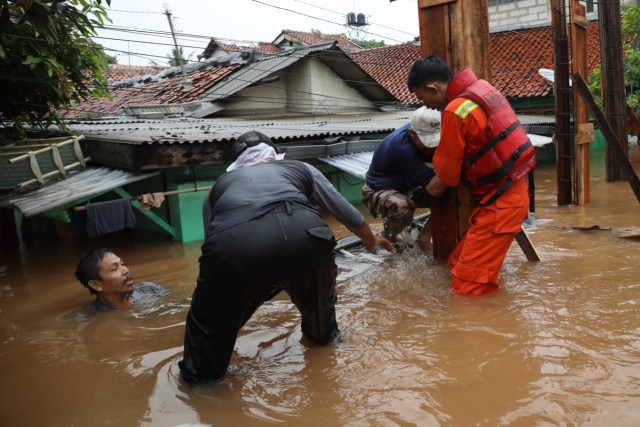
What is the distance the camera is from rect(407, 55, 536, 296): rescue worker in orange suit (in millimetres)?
4113

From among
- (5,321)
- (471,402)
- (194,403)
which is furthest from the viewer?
(5,321)

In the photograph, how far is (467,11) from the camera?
473 cm

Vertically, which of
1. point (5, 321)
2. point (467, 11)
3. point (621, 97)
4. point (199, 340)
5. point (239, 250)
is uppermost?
point (467, 11)

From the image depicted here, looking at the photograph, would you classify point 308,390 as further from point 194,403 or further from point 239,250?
point 239,250

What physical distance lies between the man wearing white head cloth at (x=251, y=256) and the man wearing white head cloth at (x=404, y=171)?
1543mm

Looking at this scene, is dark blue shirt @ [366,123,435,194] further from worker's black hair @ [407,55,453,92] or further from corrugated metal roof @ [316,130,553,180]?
corrugated metal roof @ [316,130,553,180]

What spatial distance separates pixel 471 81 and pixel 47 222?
9.83 metres

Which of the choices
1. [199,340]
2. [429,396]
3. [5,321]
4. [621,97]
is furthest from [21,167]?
[621,97]

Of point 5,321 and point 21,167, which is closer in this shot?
point 5,321

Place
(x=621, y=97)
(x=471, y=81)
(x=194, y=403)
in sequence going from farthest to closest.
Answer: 1. (x=621, y=97)
2. (x=471, y=81)
3. (x=194, y=403)

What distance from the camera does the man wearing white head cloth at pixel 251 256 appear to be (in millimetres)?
3041

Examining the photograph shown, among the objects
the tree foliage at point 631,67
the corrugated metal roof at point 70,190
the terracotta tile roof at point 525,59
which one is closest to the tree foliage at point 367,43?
the terracotta tile roof at point 525,59

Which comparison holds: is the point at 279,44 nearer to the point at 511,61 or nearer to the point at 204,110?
the point at 511,61

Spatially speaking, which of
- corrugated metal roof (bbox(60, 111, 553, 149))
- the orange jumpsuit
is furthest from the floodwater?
corrugated metal roof (bbox(60, 111, 553, 149))
